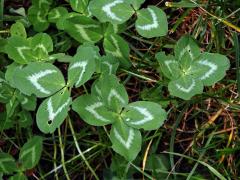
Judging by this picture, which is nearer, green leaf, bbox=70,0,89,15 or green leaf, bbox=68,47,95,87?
green leaf, bbox=68,47,95,87

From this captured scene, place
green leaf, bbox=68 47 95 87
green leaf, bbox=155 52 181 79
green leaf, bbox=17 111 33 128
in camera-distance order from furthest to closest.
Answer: green leaf, bbox=17 111 33 128 → green leaf, bbox=155 52 181 79 → green leaf, bbox=68 47 95 87

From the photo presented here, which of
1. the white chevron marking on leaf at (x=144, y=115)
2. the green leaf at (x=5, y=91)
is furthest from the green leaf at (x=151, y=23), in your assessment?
the green leaf at (x=5, y=91)

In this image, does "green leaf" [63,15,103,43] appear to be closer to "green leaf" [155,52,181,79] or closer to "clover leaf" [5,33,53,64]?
"clover leaf" [5,33,53,64]

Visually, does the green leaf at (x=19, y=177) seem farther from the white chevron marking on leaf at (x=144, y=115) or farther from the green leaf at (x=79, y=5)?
the green leaf at (x=79, y=5)

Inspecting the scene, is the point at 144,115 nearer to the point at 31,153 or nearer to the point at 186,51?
the point at 186,51

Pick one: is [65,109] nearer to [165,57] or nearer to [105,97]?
[105,97]

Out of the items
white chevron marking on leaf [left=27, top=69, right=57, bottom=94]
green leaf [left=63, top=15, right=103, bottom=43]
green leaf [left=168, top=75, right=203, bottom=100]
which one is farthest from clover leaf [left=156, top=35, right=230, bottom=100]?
white chevron marking on leaf [left=27, top=69, right=57, bottom=94]

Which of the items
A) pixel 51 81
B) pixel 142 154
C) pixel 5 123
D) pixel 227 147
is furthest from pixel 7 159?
pixel 227 147
